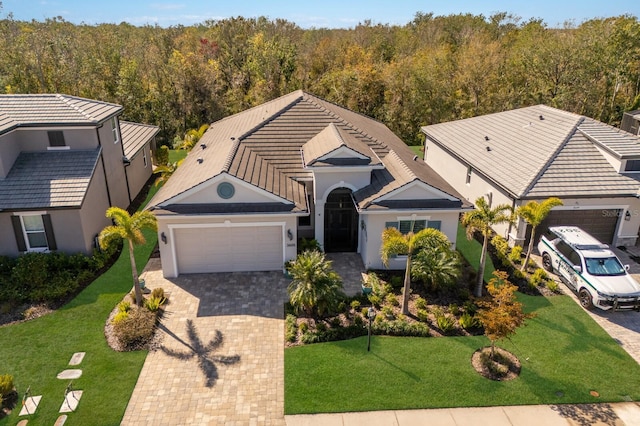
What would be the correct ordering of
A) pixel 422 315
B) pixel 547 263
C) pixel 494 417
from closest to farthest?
pixel 494 417 < pixel 422 315 < pixel 547 263

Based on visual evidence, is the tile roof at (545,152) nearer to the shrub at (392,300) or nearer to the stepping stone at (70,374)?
the shrub at (392,300)

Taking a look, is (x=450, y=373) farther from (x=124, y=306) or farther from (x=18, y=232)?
(x=18, y=232)

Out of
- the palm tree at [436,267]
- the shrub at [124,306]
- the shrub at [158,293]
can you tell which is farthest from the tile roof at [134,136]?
the palm tree at [436,267]

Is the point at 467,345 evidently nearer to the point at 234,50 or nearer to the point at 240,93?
the point at 240,93

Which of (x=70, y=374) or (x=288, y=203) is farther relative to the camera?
(x=288, y=203)

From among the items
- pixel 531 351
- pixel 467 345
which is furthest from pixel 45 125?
pixel 531 351

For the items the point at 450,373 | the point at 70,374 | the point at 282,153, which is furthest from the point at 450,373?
the point at 282,153
